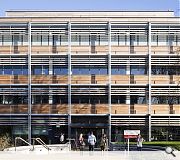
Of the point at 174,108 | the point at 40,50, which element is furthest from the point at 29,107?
the point at 174,108

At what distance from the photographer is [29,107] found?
177 feet

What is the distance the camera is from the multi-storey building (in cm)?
5406

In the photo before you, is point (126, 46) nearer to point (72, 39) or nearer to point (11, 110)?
point (72, 39)

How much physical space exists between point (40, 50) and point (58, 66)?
250cm

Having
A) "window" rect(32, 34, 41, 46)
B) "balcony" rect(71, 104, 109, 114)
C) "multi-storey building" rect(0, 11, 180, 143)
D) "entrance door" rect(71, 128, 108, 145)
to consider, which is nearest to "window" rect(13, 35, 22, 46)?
"multi-storey building" rect(0, 11, 180, 143)

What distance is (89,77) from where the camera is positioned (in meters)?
54.2

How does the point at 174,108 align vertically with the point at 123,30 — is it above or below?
below

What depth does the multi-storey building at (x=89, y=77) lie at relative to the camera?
177 feet

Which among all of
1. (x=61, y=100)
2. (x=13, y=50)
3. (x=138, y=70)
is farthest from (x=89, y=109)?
(x=13, y=50)

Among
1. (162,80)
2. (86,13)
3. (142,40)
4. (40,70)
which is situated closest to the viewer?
(162,80)

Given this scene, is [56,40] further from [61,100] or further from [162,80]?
[162,80]

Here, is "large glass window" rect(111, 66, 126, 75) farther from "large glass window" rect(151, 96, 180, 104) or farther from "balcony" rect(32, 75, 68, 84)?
"balcony" rect(32, 75, 68, 84)

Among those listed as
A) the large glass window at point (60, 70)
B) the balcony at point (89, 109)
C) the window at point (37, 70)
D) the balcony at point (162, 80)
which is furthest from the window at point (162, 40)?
the window at point (37, 70)

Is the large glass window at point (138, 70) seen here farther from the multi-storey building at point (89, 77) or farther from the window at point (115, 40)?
the window at point (115, 40)
